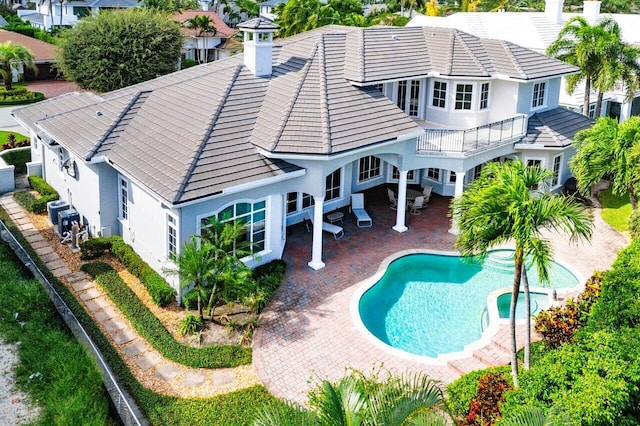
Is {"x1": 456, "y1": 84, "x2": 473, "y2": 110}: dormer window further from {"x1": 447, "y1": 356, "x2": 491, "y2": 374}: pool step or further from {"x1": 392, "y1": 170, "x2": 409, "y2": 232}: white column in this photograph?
{"x1": 447, "y1": 356, "x2": 491, "y2": 374}: pool step

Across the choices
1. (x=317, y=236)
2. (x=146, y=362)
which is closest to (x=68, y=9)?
(x=317, y=236)

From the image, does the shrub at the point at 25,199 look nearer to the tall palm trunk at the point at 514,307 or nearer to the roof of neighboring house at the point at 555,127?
the tall palm trunk at the point at 514,307

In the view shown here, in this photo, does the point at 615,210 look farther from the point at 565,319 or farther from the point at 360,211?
the point at 565,319

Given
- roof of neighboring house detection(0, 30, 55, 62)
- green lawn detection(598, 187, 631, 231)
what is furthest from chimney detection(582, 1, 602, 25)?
roof of neighboring house detection(0, 30, 55, 62)

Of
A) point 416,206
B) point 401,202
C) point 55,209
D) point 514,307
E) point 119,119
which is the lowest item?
point 416,206

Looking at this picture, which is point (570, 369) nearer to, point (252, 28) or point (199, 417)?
point (199, 417)

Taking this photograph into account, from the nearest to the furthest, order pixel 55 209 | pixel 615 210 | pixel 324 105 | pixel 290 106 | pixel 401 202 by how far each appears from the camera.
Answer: pixel 290 106 < pixel 324 105 < pixel 55 209 < pixel 401 202 < pixel 615 210
